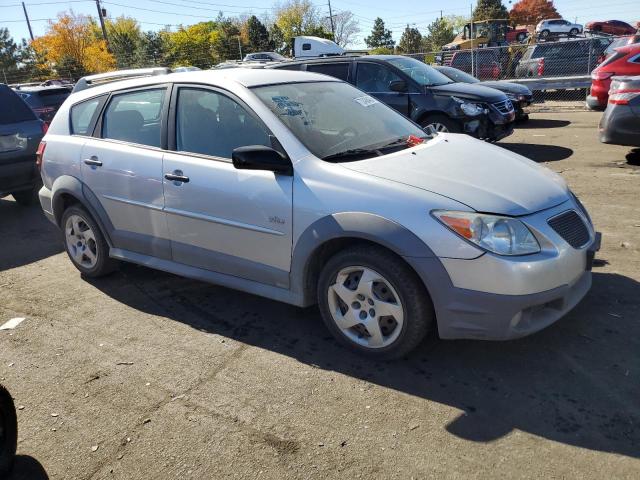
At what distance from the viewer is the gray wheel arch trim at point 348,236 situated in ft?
10.0

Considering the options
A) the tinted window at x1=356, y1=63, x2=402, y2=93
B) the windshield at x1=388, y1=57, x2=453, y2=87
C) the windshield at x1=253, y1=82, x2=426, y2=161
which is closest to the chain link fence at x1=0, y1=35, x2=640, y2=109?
the windshield at x1=388, y1=57, x2=453, y2=87

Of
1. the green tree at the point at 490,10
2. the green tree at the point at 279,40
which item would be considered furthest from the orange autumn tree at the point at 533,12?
the green tree at the point at 279,40

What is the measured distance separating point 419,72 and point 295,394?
7.80 metres

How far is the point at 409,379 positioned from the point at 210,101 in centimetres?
238

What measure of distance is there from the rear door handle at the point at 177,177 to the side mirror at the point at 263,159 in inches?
A: 23.9

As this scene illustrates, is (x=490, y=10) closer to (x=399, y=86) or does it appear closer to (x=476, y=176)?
(x=399, y=86)

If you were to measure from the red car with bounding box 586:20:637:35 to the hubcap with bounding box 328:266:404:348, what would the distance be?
39.7 m

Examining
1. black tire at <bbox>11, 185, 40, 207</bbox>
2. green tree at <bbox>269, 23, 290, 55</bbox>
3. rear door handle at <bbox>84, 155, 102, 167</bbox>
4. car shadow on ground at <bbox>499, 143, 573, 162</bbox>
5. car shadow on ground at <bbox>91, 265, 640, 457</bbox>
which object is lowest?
car shadow on ground at <bbox>499, 143, 573, 162</bbox>

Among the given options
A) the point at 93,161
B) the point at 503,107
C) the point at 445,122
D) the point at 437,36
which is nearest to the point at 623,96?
the point at 503,107

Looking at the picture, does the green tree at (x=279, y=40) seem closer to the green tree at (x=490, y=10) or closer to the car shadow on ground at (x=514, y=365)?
the green tree at (x=490, y=10)

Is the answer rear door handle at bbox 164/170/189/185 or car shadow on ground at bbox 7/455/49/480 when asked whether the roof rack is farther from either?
car shadow on ground at bbox 7/455/49/480

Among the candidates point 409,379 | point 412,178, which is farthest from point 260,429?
point 412,178

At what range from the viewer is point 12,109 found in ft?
25.5

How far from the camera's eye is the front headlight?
2953mm
